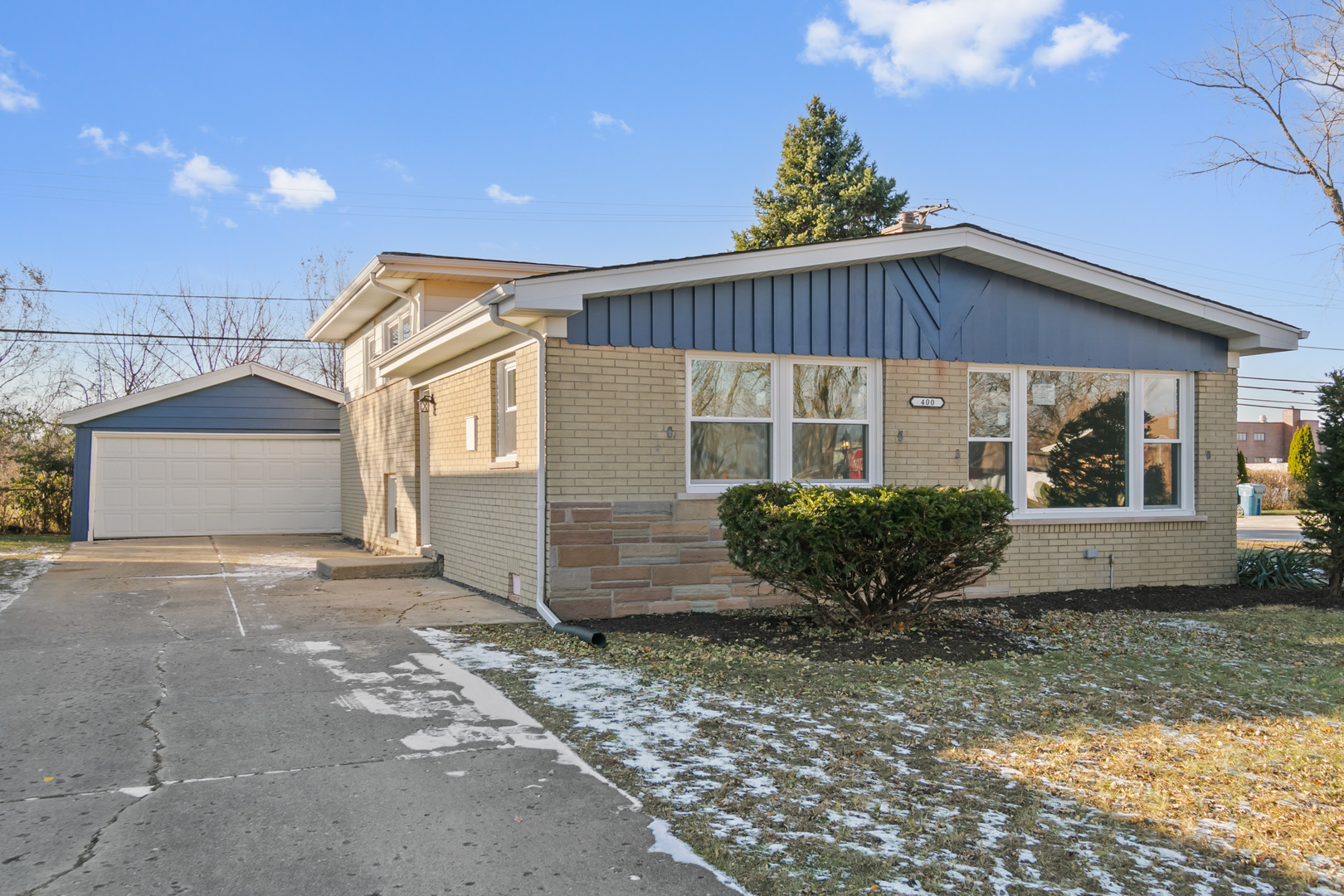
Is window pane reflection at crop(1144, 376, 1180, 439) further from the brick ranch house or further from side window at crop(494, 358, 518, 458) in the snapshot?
side window at crop(494, 358, 518, 458)

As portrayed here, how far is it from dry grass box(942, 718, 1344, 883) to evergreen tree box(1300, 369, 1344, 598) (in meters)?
6.27

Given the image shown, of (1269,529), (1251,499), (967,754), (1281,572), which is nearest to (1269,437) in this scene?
(1251,499)

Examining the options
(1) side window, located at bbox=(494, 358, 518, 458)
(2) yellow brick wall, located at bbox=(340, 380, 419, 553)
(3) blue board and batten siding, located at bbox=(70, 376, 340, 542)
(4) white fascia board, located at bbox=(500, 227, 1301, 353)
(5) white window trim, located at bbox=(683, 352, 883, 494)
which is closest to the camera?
(4) white fascia board, located at bbox=(500, 227, 1301, 353)

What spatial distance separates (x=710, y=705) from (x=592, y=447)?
3530 millimetres

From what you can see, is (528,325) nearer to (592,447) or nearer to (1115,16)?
(592,447)

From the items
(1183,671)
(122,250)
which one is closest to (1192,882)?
(1183,671)

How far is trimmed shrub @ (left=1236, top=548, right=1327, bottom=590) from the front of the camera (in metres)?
11.1

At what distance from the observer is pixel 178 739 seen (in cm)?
485

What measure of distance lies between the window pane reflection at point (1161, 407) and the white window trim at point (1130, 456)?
0.05 m

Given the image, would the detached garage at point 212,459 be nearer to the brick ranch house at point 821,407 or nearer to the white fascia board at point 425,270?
the white fascia board at point 425,270

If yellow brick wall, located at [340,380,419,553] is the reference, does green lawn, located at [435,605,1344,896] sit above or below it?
below

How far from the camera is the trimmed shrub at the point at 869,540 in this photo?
6.95 meters

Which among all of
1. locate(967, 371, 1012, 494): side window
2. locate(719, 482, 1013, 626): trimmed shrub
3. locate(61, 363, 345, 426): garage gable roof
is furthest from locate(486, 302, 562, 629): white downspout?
locate(61, 363, 345, 426): garage gable roof

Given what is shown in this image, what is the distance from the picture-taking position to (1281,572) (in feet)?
36.6
